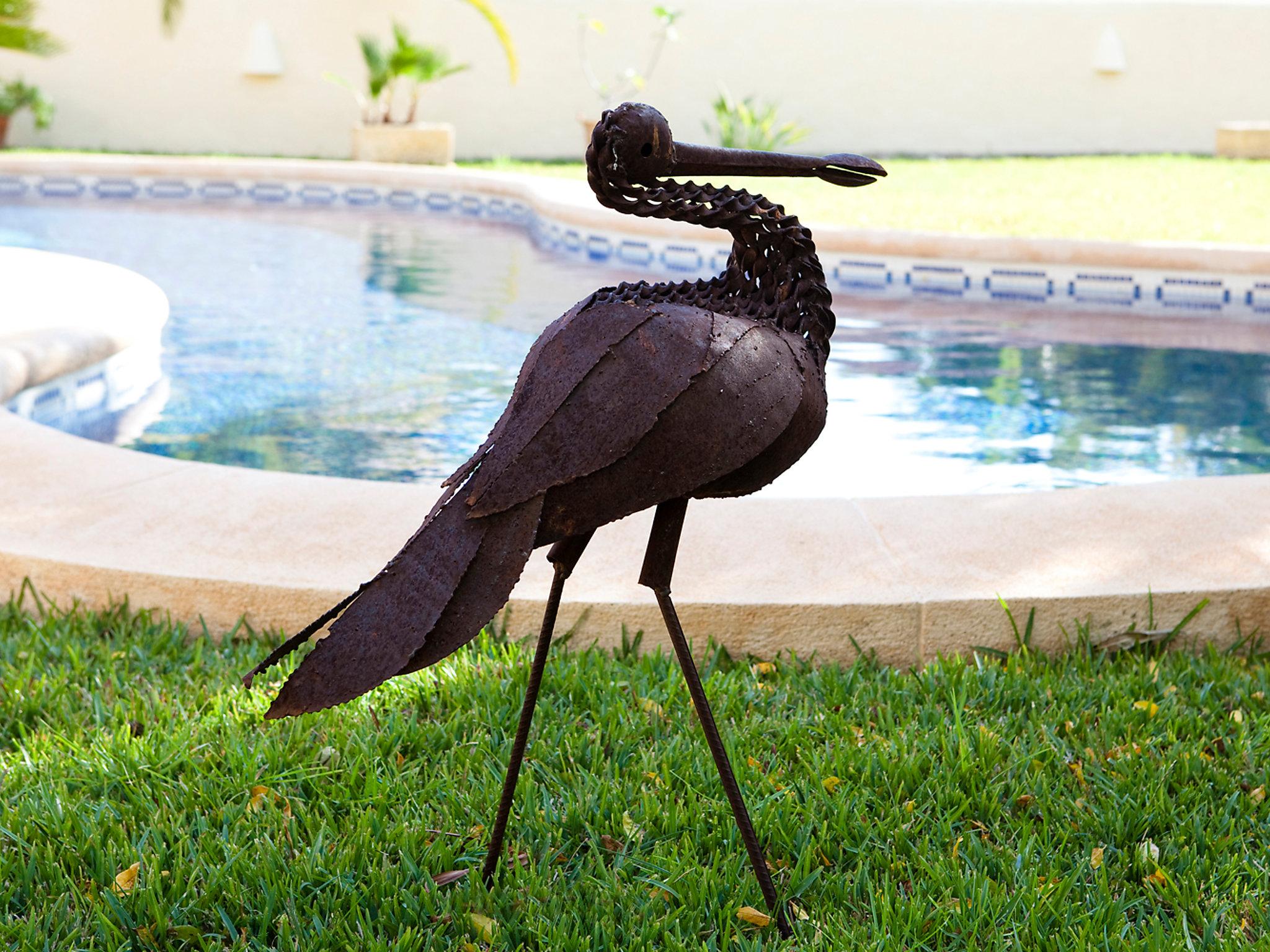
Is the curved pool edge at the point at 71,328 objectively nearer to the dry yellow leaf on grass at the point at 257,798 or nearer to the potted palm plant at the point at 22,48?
the dry yellow leaf on grass at the point at 257,798

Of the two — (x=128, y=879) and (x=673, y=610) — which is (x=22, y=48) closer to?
(x=128, y=879)

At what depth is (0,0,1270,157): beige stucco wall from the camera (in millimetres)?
17109

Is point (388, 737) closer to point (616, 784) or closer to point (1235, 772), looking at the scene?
point (616, 784)

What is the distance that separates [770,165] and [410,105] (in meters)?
16.2

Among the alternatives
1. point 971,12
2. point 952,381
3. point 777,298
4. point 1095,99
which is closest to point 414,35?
point 971,12

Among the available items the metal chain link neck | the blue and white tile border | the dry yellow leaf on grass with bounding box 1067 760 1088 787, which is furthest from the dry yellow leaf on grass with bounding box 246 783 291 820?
the blue and white tile border

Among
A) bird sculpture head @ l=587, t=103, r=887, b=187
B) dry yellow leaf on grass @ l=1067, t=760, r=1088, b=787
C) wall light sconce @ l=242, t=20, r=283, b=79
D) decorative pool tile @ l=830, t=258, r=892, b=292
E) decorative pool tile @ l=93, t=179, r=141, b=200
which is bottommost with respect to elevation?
dry yellow leaf on grass @ l=1067, t=760, r=1088, b=787

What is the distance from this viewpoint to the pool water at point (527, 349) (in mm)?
4875

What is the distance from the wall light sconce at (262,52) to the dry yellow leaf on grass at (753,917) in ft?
56.5

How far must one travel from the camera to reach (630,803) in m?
2.27

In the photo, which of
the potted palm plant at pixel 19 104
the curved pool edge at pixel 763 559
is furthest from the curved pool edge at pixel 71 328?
the potted palm plant at pixel 19 104

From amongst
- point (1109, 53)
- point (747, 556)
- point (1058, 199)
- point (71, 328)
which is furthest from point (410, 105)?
point (747, 556)

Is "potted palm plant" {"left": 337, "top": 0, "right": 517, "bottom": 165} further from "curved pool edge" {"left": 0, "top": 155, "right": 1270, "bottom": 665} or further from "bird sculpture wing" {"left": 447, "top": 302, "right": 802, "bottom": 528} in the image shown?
"bird sculpture wing" {"left": 447, "top": 302, "right": 802, "bottom": 528}

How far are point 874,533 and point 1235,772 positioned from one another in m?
1.09
